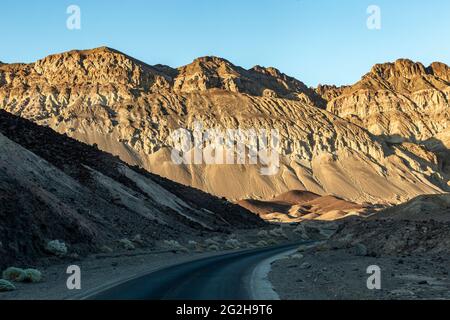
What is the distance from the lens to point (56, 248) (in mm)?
26469

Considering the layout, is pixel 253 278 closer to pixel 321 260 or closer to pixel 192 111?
pixel 321 260

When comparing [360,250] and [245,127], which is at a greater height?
[245,127]

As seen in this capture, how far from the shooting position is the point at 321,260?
28.9 metres

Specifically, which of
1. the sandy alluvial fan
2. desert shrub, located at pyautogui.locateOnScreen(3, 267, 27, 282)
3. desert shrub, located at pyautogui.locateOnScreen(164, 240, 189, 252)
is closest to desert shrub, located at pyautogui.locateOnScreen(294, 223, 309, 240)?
desert shrub, located at pyautogui.locateOnScreen(164, 240, 189, 252)

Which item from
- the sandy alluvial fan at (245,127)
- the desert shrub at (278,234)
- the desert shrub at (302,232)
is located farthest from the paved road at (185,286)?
the sandy alluvial fan at (245,127)

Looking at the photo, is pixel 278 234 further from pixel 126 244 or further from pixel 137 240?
pixel 126 244

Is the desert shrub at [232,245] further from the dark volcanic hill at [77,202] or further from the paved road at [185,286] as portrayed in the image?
the paved road at [185,286]

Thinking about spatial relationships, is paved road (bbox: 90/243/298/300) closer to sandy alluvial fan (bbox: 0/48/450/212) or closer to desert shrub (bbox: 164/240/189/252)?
desert shrub (bbox: 164/240/189/252)

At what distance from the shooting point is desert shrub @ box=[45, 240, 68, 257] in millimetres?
26203

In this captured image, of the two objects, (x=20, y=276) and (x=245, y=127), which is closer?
(x=20, y=276)

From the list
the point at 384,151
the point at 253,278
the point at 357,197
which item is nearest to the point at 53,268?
the point at 253,278

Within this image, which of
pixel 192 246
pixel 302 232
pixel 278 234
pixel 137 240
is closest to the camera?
pixel 137 240

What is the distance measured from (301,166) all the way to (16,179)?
145 metres

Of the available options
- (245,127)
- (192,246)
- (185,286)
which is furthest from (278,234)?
(245,127)
